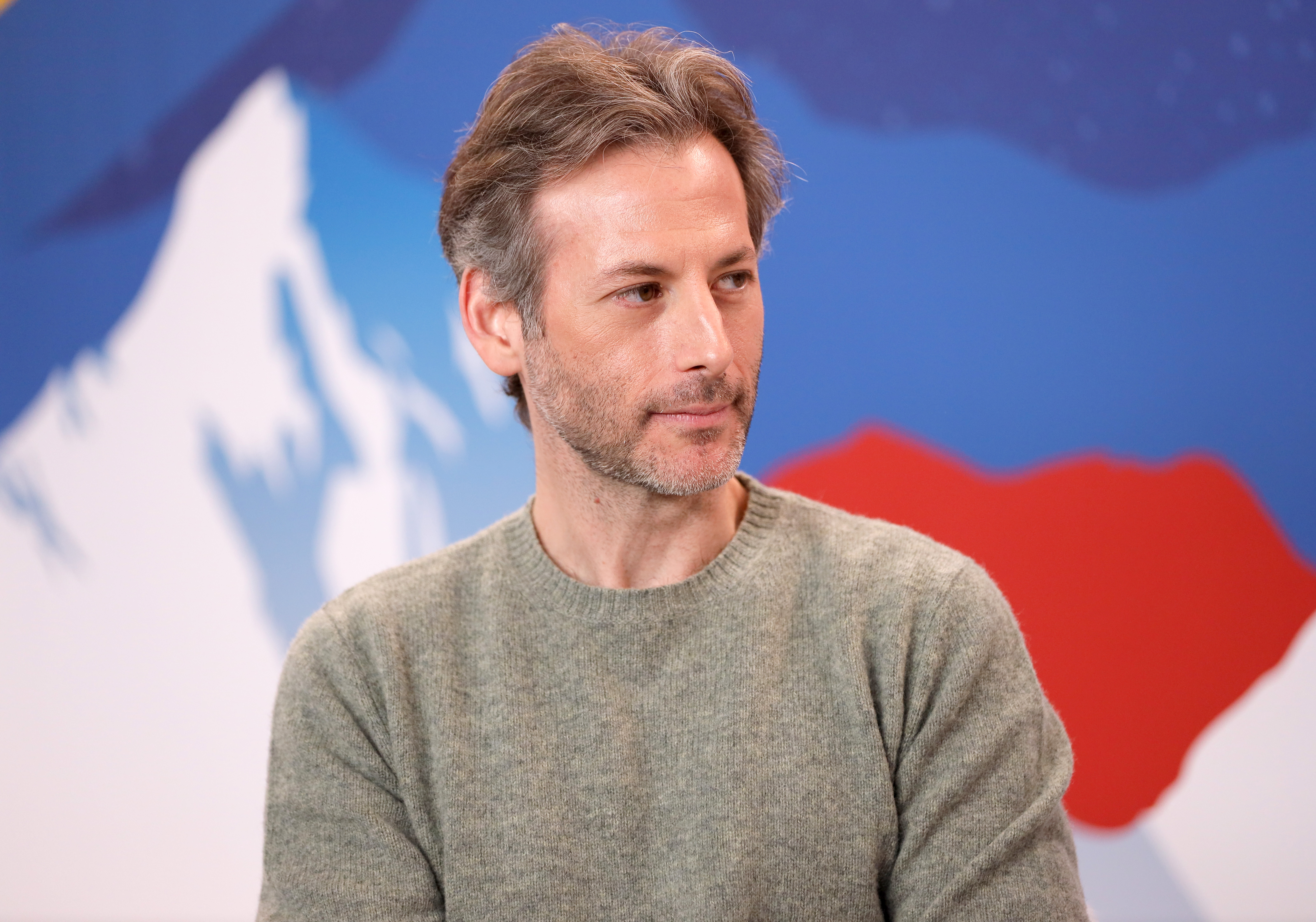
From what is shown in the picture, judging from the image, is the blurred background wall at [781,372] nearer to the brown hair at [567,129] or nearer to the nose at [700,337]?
the brown hair at [567,129]

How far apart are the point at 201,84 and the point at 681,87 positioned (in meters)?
1.73

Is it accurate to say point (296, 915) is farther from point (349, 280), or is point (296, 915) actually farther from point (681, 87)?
point (349, 280)

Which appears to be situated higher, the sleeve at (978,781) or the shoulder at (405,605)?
the shoulder at (405,605)

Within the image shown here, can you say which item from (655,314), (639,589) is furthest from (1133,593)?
(655,314)

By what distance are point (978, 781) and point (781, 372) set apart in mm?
1354

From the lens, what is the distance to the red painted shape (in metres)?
2.36

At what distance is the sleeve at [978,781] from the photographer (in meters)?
1.27

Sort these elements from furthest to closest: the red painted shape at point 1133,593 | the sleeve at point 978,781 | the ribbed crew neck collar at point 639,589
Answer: the red painted shape at point 1133,593, the ribbed crew neck collar at point 639,589, the sleeve at point 978,781

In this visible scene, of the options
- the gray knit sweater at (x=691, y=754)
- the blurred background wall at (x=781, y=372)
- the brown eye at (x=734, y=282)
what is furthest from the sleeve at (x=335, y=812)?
the blurred background wall at (x=781, y=372)

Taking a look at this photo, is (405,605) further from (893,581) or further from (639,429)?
(893,581)

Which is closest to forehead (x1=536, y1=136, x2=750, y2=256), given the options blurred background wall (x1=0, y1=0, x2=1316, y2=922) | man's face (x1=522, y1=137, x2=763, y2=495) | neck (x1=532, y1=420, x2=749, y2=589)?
man's face (x1=522, y1=137, x2=763, y2=495)

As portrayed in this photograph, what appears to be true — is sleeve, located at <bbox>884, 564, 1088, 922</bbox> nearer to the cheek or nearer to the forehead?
the cheek

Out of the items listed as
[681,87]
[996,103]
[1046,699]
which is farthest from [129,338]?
[1046,699]

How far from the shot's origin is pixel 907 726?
1.37 m
